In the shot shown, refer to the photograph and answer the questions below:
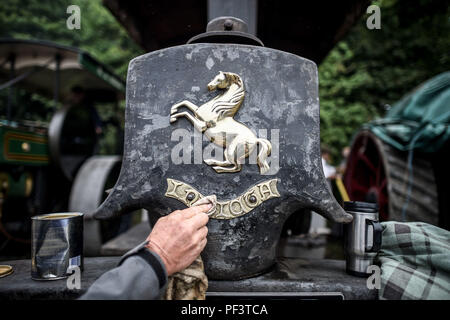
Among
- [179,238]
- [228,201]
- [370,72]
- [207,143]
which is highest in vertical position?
[370,72]

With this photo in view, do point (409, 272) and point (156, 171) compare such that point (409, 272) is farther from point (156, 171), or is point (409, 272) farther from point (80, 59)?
point (80, 59)

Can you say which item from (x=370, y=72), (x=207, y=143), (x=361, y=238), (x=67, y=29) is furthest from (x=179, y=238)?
(x=67, y=29)

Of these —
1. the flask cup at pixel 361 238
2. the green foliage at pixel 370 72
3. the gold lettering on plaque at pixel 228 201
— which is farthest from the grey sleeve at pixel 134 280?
the green foliage at pixel 370 72

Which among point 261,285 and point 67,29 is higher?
point 67,29

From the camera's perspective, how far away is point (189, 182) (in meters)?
1.42

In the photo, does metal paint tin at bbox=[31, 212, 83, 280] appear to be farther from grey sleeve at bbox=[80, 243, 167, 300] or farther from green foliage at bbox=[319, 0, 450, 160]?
green foliage at bbox=[319, 0, 450, 160]

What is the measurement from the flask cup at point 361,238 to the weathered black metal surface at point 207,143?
5.1 inches

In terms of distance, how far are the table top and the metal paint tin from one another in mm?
48

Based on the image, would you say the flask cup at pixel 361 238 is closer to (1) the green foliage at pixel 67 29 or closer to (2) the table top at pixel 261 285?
(2) the table top at pixel 261 285

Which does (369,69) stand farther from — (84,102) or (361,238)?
(361,238)

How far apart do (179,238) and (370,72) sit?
8.24 m

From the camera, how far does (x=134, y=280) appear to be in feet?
3.44
